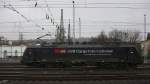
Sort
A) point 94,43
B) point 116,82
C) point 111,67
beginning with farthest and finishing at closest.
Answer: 1. point 94,43
2. point 111,67
3. point 116,82

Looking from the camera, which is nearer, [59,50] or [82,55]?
[82,55]

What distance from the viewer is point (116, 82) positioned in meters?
15.0

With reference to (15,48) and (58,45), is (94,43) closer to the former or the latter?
(58,45)

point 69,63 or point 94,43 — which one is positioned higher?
point 94,43

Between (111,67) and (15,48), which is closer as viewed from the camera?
(111,67)

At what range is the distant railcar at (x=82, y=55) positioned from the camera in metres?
26.3

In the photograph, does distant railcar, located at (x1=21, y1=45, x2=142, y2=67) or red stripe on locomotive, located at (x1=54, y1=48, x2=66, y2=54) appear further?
red stripe on locomotive, located at (x1=54, y1=48, x2=66, y2=54)

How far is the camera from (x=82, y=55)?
2684 centimetres

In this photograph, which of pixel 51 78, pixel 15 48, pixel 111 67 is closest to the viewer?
pixel 51 78

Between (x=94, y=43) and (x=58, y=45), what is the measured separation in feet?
11.0

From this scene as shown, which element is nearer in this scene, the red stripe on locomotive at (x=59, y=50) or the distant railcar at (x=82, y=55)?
the distant railcar at (x=82, y=55)

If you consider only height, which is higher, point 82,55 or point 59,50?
point 59,50

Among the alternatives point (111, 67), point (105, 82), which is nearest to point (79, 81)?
point (105, 82)

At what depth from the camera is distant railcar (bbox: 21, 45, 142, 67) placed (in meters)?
26.3
